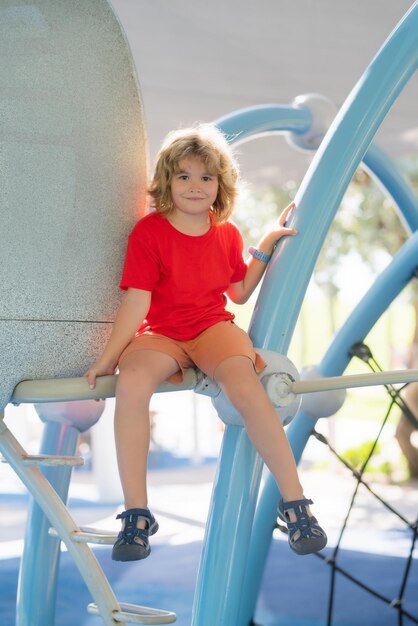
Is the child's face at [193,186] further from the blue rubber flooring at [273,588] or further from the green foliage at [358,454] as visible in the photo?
the green foliage at [358,454]

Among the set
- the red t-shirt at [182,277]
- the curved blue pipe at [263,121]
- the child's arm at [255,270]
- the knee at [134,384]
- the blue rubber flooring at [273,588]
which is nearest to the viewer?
the knee at [134,384]

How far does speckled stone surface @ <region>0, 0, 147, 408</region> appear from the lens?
61.1 inches

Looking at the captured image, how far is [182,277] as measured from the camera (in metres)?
1.83

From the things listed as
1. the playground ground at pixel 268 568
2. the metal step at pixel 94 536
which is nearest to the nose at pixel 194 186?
the metal step at pixel 94 536

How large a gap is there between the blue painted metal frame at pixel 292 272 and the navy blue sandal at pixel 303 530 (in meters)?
0.17

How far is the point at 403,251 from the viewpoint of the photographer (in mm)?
2637

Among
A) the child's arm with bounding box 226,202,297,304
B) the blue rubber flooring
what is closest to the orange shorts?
the child's arm with bounding box 226,202,297,304

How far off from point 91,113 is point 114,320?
0.41 m

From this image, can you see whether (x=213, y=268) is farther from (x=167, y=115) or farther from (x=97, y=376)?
(x=167, y=115)

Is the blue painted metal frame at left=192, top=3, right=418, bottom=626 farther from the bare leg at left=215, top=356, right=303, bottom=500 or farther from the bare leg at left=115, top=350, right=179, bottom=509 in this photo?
the bare leg at left=115, top=350, right=179, bottom=509

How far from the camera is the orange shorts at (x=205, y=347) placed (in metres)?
1.75

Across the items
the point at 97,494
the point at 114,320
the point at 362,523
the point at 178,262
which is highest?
the point at 97,494

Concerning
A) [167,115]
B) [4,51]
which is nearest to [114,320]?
[4,51]

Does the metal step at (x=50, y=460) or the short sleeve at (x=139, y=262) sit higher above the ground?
the short sleeve at (x=139, y=262)
